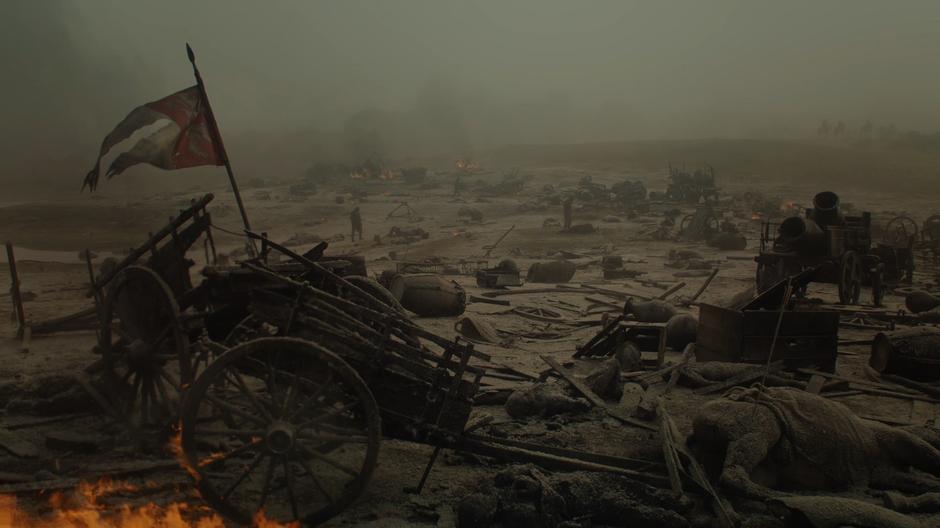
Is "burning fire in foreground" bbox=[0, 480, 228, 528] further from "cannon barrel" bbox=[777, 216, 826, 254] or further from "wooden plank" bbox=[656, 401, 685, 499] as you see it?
"cannon barrel" bbox=[777, 216, 826, 254]

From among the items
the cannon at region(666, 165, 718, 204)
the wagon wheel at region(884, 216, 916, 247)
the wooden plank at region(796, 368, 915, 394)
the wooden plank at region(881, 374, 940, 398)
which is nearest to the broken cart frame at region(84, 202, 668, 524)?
the wooden plank at region(796, 368, 915, 394)

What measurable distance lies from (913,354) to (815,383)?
5.25 ft

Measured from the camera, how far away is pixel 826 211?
13.1 m

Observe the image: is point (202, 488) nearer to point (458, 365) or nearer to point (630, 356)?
point (458, 365)

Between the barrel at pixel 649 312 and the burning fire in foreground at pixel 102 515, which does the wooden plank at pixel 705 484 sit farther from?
the barrel at pixel 649 312

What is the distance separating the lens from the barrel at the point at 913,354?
783cm

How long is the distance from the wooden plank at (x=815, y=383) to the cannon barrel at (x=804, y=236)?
581cm

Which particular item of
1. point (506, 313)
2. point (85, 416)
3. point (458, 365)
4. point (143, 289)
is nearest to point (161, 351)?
point (143, 289)

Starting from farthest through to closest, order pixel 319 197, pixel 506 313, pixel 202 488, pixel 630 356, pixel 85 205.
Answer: pixel 319 197 < pixel 85 205 < pixel 506 313 < pixel 630 356 < pixel 202 488

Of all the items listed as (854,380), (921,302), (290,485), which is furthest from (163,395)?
(921,302)

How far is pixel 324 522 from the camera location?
4500 mm

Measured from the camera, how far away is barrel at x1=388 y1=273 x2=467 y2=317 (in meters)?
11.8

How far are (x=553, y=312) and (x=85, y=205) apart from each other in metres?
29.1

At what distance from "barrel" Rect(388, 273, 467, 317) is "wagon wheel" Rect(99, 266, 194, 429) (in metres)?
6.32
